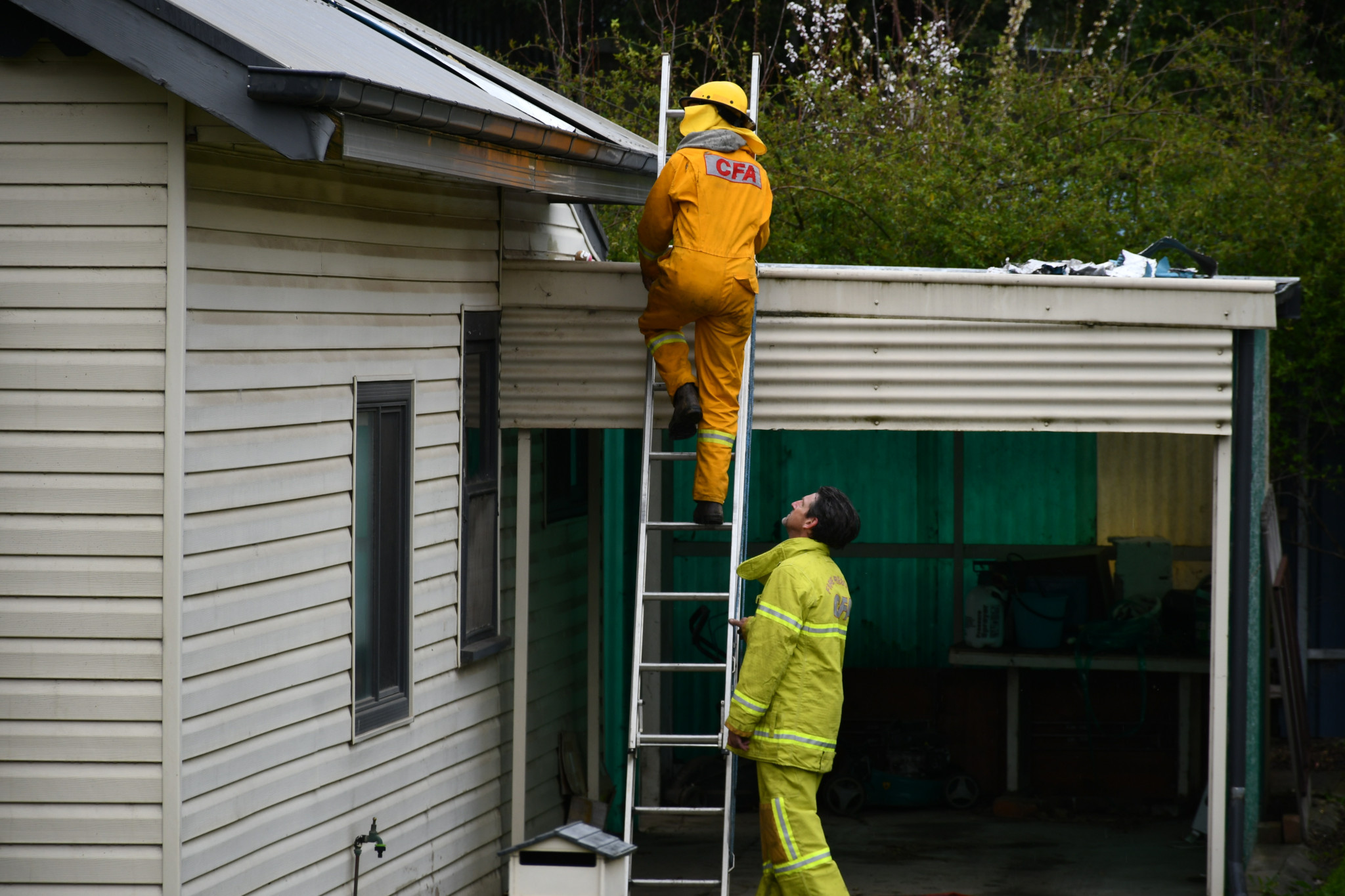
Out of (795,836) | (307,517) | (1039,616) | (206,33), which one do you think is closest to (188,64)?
(206,33)

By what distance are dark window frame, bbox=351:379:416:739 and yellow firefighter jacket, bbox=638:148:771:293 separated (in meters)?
1.28

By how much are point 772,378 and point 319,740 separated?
2722 millimetres

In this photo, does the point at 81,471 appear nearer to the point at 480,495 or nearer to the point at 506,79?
the point at 480,495

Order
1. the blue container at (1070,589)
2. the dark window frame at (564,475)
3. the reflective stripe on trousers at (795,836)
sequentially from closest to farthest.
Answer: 1. the reflective stripe on trousers at (795,836)
2. the dark window frame at (564,475)
3. the blue container at (1070,589)

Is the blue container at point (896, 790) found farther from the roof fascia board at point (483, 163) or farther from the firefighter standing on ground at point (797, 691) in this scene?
the roof fascia board at point (483, 163)

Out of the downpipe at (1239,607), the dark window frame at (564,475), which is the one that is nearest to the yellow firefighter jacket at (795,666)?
the downpipe at (1239,607)

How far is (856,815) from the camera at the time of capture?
926 centimetres

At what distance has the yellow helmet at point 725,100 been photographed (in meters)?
6.73

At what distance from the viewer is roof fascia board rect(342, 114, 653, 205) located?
4.79 m

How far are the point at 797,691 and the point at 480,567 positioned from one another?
1997 mm

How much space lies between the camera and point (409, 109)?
16.0ft

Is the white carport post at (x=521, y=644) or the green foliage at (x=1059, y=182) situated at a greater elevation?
the green foliage at (x=1059, y=182)

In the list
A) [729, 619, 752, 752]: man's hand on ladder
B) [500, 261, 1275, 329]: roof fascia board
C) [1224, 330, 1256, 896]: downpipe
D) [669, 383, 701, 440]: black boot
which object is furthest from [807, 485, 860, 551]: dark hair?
[1224, 330, 1256, 896]: downpipe

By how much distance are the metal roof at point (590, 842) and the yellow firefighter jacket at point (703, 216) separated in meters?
2.40
